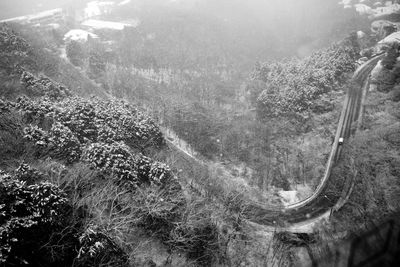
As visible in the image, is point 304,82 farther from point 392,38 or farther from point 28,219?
point 28,219

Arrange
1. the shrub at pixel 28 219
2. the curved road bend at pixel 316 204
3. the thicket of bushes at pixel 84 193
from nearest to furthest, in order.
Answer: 1. the shrub at pixel 28 219
2. the thicket of bushes at pixel 84 193
3. the curved road bend at pixel 316 204

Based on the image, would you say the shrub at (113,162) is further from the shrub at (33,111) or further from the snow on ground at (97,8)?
the snow on ground at (97,8)

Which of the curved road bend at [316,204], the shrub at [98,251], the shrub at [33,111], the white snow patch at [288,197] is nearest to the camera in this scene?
the shrub at [98,251]

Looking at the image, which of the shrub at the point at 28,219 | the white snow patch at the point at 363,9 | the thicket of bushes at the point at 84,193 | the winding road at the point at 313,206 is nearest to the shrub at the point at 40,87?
the thicket of bushes at the point at 84,193

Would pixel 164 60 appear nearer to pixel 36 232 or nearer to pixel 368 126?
pixel 368 126

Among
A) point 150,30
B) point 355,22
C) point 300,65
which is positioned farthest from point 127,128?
point 355,22

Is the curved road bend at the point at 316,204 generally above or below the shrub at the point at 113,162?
below

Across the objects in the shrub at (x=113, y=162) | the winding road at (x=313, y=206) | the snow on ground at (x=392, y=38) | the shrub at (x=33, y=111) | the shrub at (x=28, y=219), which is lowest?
the winding road at (x=313, y=206)

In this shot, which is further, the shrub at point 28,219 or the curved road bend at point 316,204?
the curved road bend at point 316,204

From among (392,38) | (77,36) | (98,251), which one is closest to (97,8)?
(77,36)

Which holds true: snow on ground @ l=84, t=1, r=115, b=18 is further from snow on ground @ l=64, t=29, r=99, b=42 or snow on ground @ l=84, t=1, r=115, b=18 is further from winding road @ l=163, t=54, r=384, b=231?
winding road @ l=163, t=54, r=384, b=231

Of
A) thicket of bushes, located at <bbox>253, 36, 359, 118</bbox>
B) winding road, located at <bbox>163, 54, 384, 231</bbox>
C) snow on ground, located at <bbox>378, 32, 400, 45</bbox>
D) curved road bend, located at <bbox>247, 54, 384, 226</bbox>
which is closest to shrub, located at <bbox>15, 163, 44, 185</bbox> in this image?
winding road, located at <bbox>163, 54, 384, 231</bbox>
